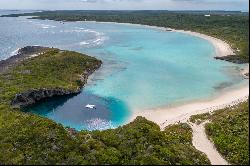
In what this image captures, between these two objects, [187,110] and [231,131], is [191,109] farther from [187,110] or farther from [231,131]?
[231,131]

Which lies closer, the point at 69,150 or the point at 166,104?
the point at 69,150

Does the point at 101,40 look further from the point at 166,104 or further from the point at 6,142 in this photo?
the point at 6,142

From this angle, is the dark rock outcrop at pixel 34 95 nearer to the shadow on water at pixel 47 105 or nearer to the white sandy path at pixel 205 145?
the shadow on water at pixel 47 105

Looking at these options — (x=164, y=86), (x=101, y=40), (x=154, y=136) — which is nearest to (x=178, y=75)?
(x=164, y=86)

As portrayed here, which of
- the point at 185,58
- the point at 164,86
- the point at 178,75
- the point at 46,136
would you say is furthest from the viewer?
the point at 185,58

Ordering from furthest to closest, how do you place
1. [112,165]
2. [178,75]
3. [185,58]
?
[185,58]
[178,75]
[112,165]

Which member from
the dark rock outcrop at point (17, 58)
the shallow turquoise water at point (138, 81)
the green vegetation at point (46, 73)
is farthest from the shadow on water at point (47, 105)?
the dark rock outcrop at point (17, 58)

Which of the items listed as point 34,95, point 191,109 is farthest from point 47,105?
point 191,109
